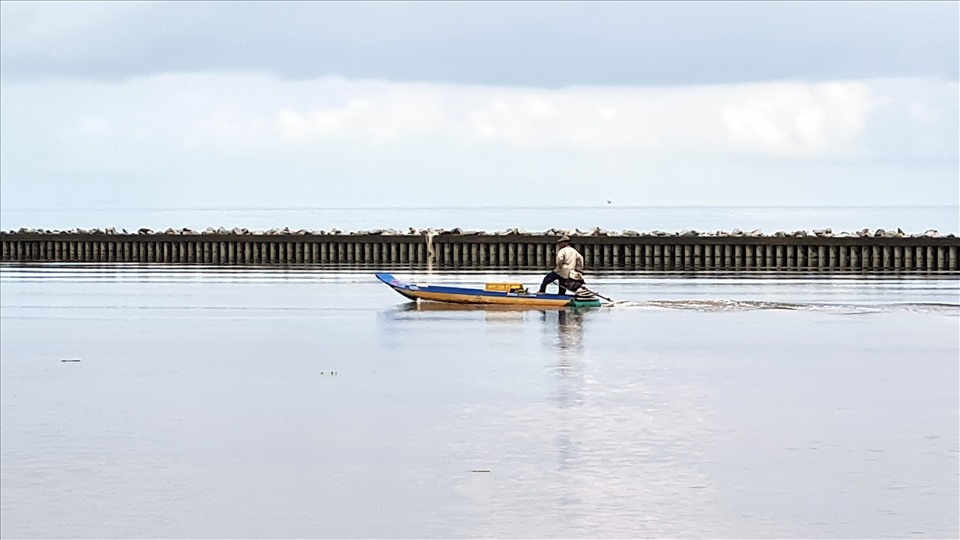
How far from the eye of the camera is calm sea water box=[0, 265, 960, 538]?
20719mm

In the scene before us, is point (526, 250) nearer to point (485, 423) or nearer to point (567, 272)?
point (567, 272)

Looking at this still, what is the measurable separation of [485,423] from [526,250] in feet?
197

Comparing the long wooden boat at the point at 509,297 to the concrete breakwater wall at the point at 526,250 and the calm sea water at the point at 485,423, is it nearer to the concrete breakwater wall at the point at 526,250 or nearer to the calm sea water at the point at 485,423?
the calm sea water at the point at 485,423

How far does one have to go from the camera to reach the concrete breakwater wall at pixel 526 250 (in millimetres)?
85375

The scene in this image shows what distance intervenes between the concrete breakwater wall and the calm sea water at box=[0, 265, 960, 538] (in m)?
30.3

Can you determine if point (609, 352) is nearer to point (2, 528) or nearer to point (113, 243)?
point (2, 528)

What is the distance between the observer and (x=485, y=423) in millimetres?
28469

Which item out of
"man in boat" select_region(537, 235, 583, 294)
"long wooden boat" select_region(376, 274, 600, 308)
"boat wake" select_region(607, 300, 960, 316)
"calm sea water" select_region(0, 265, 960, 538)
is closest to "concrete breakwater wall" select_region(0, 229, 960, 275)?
"boat wake" select_region(607, 300, 960, 316)

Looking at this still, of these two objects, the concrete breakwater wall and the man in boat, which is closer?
the man in boat

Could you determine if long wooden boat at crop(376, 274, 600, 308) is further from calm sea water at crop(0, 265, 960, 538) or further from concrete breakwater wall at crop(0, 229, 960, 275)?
concrete breakwater wall at crop(0, 229, 960, 275)

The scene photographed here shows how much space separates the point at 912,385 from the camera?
1377 inches

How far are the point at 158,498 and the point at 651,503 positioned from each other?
20.3ft

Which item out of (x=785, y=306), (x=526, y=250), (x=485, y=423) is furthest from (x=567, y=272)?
(x=526, y=250)

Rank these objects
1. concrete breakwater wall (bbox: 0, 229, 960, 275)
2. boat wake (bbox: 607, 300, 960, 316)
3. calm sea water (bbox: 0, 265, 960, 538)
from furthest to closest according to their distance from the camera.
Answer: concrete breakwater wall (bbox: 0, 229, 960, 275) → boat wake (bbox: 607, 300, 960, 316) → calm sea water (bbox: 0, 265, 960, 538)
